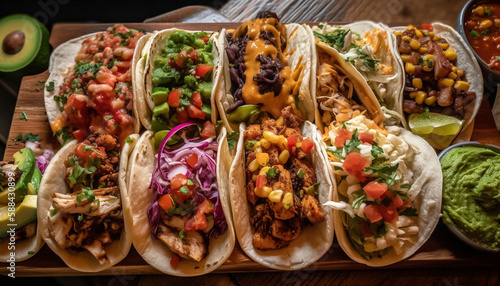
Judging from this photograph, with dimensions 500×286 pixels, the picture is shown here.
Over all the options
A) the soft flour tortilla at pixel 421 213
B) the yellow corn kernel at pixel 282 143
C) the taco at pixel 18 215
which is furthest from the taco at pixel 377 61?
the taco at pixel 18 215

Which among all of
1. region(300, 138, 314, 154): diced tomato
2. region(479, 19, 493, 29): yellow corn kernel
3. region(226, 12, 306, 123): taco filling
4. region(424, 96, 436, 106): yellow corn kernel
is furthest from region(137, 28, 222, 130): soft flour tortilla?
region(479, 19, 493, 29): yellow corn kernel

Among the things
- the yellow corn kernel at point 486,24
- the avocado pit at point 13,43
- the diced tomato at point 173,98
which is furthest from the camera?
the avocado pit at point 13,43

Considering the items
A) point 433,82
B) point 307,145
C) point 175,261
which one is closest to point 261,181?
point 307,145

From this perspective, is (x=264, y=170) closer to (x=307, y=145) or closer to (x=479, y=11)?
(x=307, y=145)

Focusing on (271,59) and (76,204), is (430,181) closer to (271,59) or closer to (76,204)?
(271,59)

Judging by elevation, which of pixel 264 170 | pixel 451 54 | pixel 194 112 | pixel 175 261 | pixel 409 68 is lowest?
pixel 175 261

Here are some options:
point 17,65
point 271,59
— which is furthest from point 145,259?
point 17,65

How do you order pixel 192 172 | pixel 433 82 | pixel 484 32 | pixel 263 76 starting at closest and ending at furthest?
pixel 192 172 < pixel 263 76 < pixel 433 82 < pixel 484 32

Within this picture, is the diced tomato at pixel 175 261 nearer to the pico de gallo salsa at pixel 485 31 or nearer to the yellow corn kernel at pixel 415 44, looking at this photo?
the yellow corn kernel at pixel 415 44
